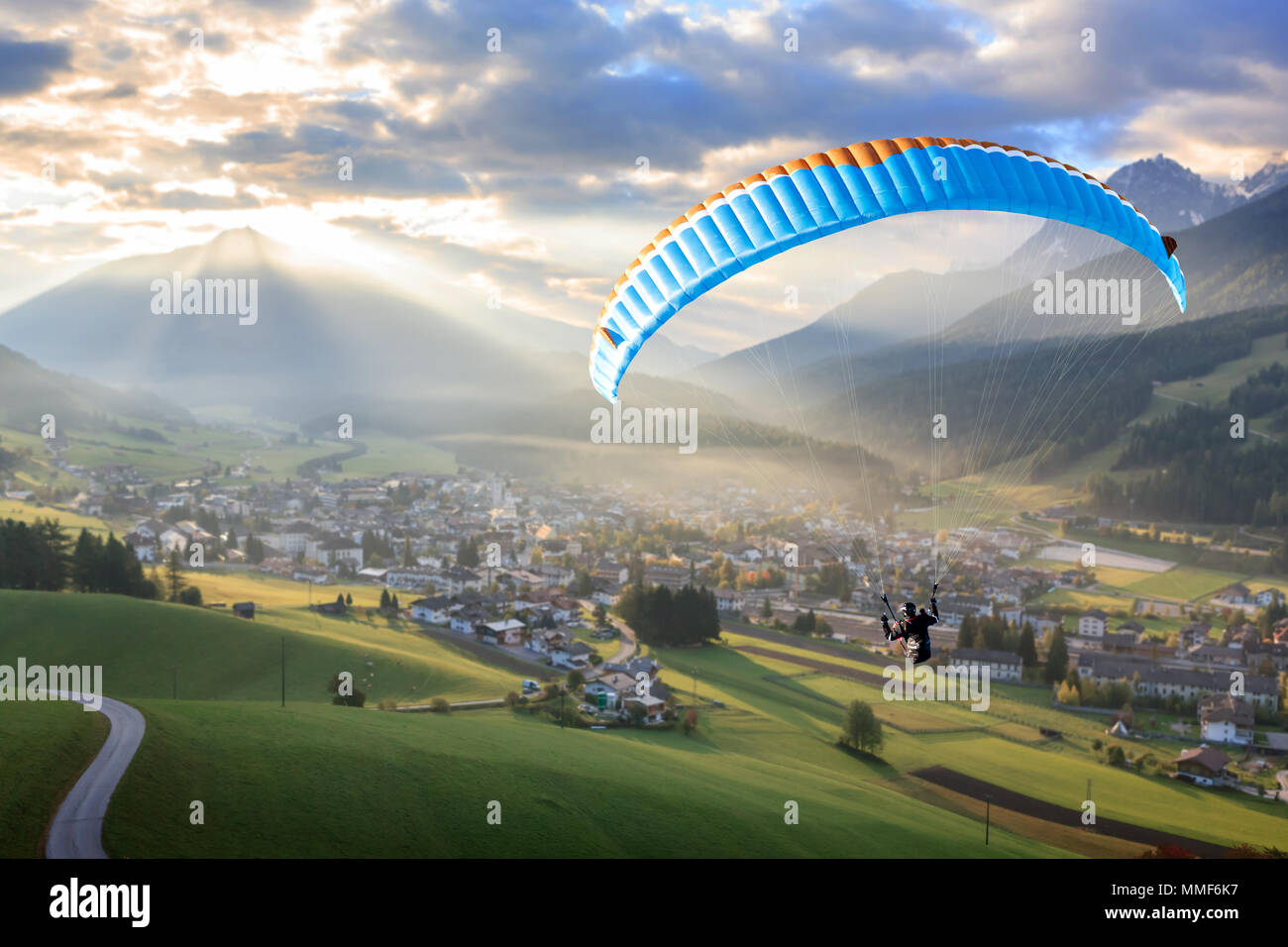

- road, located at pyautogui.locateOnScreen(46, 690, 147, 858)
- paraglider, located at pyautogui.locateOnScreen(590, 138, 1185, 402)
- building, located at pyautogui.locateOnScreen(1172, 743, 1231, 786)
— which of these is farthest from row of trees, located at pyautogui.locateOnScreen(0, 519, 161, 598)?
building, located at pyautogui.locateOnScreen(1172, 743, 1231, 786)

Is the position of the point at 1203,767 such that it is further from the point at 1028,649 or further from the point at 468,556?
the point at 468,556

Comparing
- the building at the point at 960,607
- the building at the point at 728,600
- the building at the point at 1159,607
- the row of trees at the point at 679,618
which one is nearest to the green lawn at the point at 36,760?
the row of trees at the point at 679,618

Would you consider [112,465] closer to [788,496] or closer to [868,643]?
[788,496]

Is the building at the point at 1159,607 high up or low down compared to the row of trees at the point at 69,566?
down

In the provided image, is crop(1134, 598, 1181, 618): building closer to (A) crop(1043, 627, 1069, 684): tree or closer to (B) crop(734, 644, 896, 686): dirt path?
(A) crop(1043, 627, 1069, 684): tree

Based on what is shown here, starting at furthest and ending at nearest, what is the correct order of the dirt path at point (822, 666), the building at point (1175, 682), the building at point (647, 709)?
1. the building at point (1175, 682)
2. the dirt path at point (822, 666)
3. the building at point (647, 709)

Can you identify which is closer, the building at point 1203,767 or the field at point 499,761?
the field at point 499,761

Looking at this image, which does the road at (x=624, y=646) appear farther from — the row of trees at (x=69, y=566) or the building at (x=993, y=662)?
the row of trees at (x=69, y=566)
